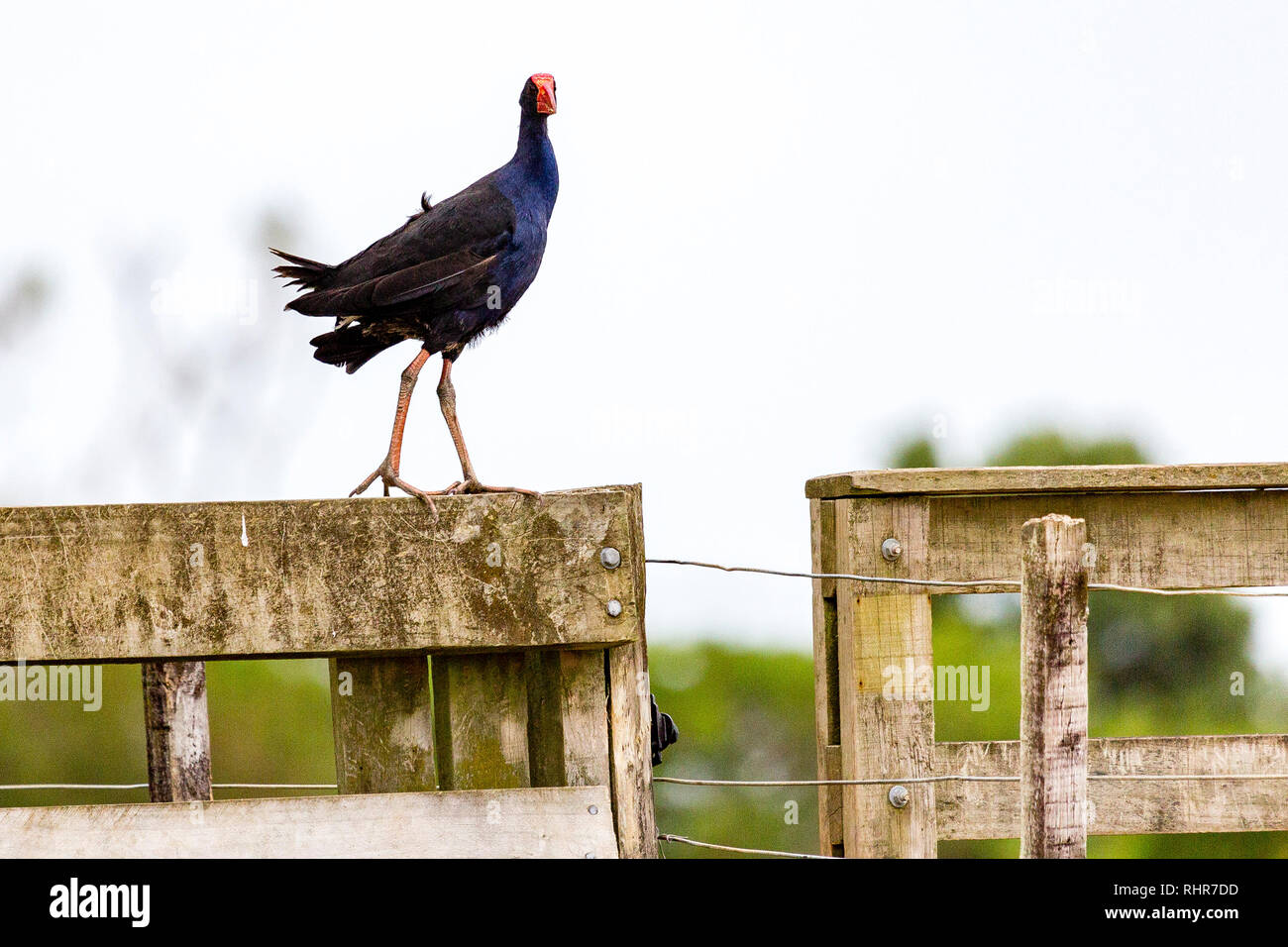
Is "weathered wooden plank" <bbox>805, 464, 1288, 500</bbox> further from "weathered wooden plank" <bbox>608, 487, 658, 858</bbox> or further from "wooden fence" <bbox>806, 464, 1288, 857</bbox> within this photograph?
"weathered wooden plank" <bbox>608, 487, 658, 858</bbox>

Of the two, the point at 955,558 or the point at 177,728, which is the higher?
the point at 955,558

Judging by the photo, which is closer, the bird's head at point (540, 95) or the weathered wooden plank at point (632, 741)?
the weathered wooden plank at point (632, 741)

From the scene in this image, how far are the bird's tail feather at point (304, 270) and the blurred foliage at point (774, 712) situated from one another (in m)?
18.9

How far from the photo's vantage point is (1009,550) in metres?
3.96

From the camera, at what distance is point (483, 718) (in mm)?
3332

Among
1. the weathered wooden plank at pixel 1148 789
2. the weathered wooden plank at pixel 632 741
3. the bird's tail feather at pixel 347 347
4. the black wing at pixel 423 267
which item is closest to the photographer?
the weathered wooden plank at pixel 632 741

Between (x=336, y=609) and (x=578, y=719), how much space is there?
0.62 m

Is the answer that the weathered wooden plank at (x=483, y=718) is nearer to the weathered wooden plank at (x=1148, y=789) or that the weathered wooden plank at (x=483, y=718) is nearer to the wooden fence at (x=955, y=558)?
the wooden fence at (x=955, y=558)

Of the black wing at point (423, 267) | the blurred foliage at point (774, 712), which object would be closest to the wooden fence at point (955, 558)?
the black wing at point (423, 267)

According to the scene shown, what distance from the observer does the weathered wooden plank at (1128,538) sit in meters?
3.94

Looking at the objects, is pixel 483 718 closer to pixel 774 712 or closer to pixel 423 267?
pixel 423 267

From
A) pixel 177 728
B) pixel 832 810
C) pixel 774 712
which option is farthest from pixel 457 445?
pixel 774 712

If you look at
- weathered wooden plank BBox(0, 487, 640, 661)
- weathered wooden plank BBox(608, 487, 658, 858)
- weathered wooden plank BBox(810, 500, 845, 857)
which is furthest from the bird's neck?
weathered wooden plank BBox(0, 487, 640, 661)
